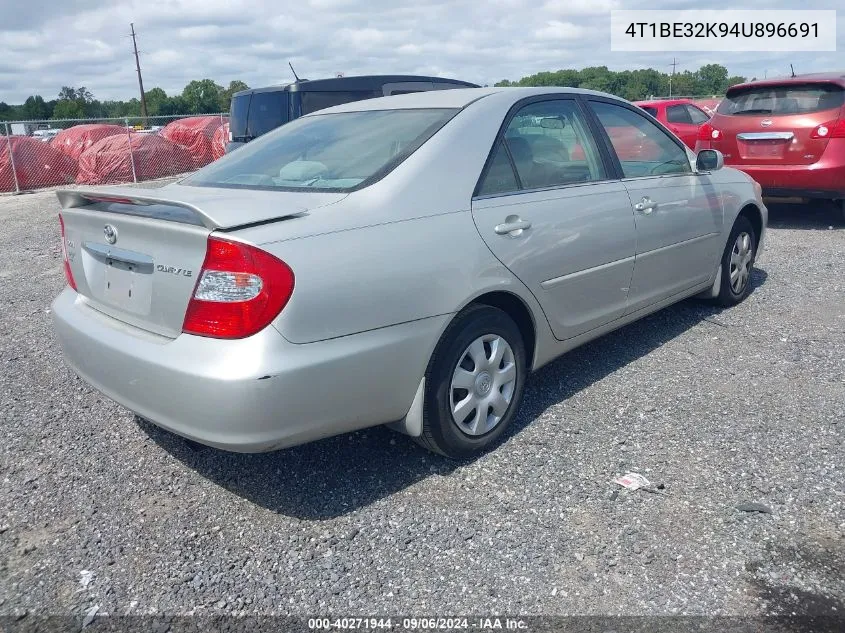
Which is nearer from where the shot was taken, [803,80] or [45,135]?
[803,80]

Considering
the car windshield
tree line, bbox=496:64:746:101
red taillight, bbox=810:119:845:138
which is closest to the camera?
the car windshield

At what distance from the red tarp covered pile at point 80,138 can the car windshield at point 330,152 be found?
56.6 ft

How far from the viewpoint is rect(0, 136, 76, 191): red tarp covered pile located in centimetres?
1702

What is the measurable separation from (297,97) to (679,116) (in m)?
6.87

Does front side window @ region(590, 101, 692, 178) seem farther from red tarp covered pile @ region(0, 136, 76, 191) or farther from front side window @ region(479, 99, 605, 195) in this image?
red tarp covered pile @ region(0, 136, 76, 191)

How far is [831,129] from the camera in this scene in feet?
26.0

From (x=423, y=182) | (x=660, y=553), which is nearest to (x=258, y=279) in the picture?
(x=423, y=182)

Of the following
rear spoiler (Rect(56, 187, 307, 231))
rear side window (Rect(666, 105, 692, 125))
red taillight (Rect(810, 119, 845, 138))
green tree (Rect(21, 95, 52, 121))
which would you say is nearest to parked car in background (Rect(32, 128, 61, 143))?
rear side window (Rect(666, 105, 692, 125))

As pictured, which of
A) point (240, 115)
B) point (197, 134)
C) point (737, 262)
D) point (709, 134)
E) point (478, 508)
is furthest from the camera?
point (197, 134)

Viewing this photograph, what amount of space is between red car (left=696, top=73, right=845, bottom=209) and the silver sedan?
4.56m

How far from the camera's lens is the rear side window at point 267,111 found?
31.9ft

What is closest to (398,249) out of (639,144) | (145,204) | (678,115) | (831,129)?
(145,204)

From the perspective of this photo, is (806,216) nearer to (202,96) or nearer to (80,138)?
(80,138)

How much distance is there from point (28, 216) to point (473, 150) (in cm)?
1142
